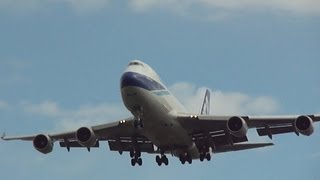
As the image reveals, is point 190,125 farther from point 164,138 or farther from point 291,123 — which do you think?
point 291,123

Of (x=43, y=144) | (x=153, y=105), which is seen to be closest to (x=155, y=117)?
(x=153, y=105)

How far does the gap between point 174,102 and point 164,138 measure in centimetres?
257

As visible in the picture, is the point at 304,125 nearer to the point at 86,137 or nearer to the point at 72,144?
the point at 86,137

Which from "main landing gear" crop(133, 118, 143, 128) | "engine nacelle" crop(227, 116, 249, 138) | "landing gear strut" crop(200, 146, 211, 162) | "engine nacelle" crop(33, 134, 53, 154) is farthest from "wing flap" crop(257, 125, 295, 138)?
"engine nacelle" crop(33, 134, 53, 154)

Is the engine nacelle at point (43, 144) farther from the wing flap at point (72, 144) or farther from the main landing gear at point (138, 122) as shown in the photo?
the main landing gear at point (138, 122)

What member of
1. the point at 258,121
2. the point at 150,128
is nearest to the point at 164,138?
the point at 150,128

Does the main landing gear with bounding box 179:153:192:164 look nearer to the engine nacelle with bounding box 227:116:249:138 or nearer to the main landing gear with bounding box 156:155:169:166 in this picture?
the main landing gear with bounding box 156:155:169:166

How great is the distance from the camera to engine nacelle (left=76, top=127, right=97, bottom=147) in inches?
2514

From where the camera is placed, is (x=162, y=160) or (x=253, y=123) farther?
(x=162, y=160)

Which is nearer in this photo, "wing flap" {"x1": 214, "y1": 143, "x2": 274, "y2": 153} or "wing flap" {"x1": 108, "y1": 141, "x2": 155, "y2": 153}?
"wing flap" {"x1": 214, "y1": 143, "x2": 274, "y2": 153}

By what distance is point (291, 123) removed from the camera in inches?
2510

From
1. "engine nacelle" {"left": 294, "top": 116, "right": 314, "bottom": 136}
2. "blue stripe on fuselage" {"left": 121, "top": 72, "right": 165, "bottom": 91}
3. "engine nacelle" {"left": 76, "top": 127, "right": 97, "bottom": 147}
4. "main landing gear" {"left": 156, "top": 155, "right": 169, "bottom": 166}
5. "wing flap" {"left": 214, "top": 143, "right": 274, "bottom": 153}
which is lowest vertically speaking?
"engine nacelle" {"left": 294, "top": 116, "right": 314, "bottom": 136}

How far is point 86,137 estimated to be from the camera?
64.0 meters

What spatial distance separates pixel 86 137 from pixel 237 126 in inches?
391
